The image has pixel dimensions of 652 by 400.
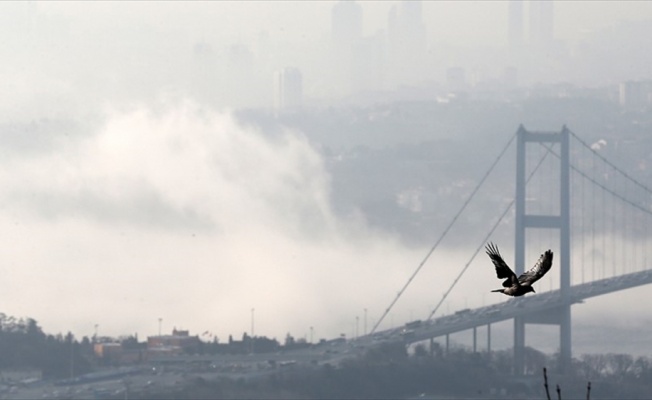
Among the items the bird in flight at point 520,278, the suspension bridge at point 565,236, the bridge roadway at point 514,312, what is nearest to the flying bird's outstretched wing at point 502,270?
the bird in flight at point 520,278

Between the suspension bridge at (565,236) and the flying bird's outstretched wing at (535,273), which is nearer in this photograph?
the flying bird's outstretched wing at (535,273)

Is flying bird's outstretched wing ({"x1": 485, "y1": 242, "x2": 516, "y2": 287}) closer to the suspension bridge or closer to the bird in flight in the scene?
the bird in flight

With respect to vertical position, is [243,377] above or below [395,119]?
below

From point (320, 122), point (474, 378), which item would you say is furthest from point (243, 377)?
point (320, 122)

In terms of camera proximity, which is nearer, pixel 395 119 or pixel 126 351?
pixel 126 351

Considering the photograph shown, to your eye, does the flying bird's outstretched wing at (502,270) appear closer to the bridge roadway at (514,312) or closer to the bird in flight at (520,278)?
the bird in flight at (520,278)

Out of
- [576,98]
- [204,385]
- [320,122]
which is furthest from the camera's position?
[320,122]

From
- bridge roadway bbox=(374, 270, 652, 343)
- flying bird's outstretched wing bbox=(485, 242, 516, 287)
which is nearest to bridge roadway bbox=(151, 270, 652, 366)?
bridge roadway bbox=(374, 270, 652, 343)

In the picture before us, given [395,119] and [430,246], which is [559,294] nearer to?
[430,246]
